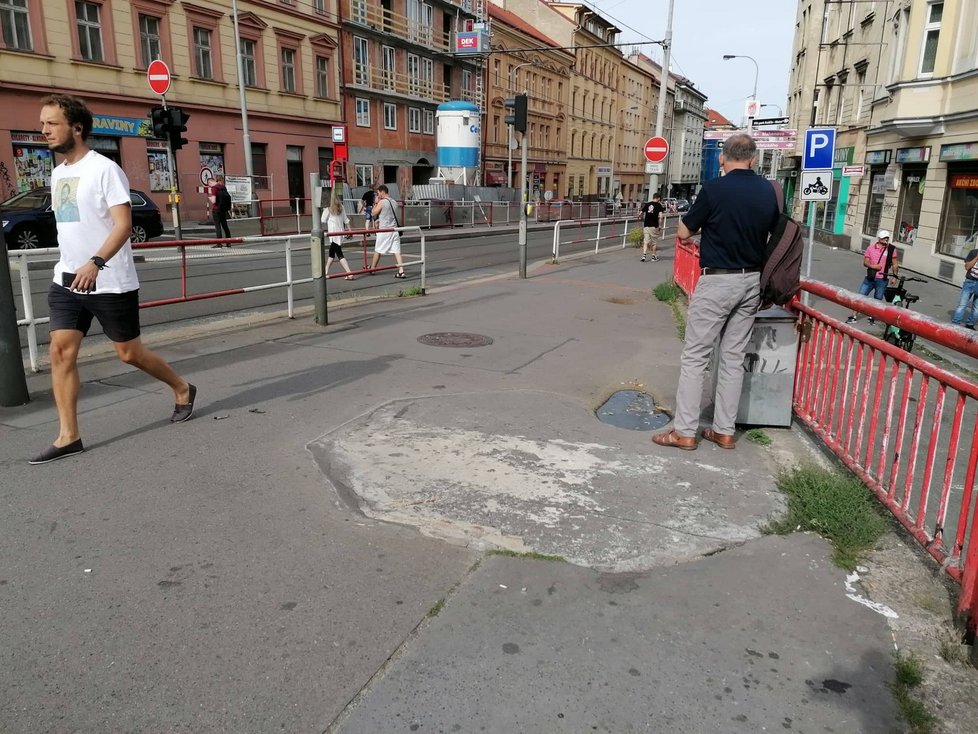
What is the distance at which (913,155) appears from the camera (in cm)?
2088

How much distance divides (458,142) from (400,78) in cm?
683

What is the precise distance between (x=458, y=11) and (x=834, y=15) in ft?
76.2

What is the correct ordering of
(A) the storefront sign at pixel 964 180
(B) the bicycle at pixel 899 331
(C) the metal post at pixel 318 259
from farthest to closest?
(A) the storefront sign at pixel 964 180, (B) the bicycle at pixel 899 331, (C) the metal post at pixel 318 259

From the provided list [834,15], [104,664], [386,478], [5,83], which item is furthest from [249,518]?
[834,15]

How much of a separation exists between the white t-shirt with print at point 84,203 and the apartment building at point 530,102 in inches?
1685

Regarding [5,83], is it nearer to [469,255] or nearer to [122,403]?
[469,255]

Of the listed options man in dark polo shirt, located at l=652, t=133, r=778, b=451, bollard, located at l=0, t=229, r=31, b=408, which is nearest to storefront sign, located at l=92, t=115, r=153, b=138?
bollard, located at l=0, t=229, r=31, b=408

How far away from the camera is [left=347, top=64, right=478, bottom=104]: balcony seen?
127 feet

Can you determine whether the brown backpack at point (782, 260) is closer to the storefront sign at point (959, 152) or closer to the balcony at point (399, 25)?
the storefront sign at point (959, 152)

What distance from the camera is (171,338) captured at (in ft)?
25.8

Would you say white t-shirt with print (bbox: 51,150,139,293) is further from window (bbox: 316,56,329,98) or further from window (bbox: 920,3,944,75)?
window (bbox: 316,56,329,98)

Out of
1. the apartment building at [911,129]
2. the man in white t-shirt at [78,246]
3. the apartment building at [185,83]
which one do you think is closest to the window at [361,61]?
the apartment building at [185,83]

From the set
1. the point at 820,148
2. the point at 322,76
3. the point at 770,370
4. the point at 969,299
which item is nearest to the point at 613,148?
the point at 322,76

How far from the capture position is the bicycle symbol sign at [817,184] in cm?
1130
